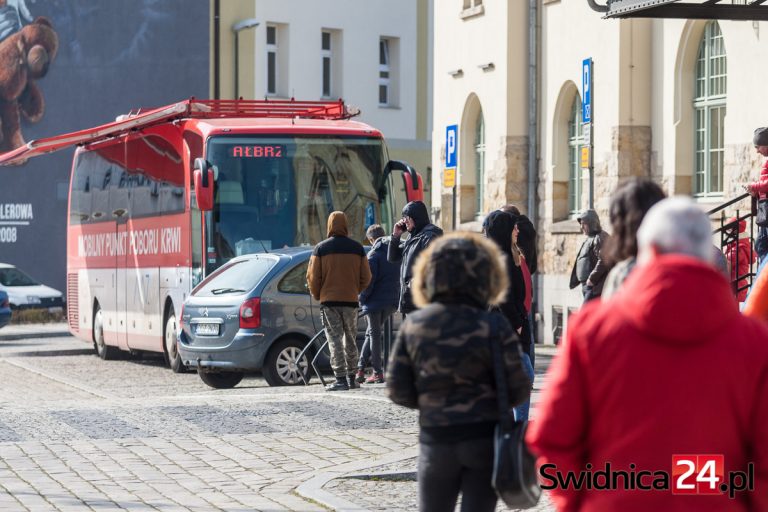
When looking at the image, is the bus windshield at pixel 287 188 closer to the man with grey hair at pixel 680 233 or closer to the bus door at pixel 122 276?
the bus door at pixel 122 276

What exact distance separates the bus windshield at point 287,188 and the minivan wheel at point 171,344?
191 centimetres

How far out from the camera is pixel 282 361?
1836 centimetres

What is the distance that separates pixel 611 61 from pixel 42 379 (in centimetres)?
969

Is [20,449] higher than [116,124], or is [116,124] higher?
[116,124]

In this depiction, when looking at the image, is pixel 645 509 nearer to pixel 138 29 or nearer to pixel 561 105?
pixel 561 105

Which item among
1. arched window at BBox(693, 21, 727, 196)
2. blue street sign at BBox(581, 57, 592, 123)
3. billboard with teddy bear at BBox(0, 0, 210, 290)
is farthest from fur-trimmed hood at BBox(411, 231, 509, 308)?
billboard with teddy bear at BBox(0, 0, 210, 290)

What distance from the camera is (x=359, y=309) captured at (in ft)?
57.6

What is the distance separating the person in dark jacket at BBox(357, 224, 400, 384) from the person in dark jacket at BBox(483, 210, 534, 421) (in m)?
5.53

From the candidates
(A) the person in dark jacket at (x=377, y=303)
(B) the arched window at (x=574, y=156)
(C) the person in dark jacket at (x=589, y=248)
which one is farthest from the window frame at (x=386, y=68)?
(C) the person in dark jacket at (x=589, y=248)

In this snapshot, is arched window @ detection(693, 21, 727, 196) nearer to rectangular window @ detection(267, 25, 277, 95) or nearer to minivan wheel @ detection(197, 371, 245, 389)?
minivan wheel @ detection(197, 371, 245, 389)

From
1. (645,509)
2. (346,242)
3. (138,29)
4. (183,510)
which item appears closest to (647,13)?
(346,242)

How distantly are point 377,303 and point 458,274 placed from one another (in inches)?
452

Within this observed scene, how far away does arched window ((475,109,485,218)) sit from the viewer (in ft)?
103

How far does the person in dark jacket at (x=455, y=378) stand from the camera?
568cm
